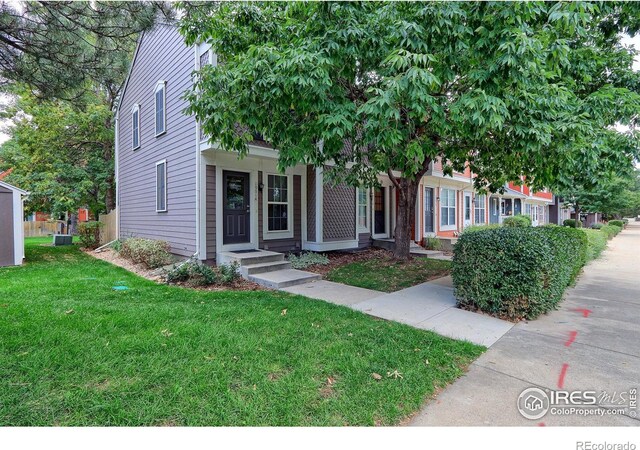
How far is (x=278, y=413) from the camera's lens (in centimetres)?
239

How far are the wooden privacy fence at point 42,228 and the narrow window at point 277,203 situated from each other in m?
21.8

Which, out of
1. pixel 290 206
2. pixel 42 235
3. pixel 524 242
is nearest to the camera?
pixel 524 242

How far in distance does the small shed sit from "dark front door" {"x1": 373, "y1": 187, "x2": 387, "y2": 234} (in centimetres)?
1038

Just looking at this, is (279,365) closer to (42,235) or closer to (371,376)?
(371,376)

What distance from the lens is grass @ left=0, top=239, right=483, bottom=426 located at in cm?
239

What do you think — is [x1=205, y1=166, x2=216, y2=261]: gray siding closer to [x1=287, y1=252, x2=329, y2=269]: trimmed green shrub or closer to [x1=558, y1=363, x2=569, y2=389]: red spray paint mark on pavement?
[x1=287, y1=252, x2=329, y2=269]: trimmed green shrub

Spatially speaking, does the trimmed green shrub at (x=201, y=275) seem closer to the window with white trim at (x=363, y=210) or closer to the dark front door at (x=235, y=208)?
the dark front door at (x=235, y=208)

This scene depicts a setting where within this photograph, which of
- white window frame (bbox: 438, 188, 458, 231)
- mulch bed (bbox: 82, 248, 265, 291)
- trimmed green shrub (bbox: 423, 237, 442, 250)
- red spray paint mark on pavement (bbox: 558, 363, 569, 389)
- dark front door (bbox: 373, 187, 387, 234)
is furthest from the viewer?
white window frame (bbox: 438, 188, 458, 231)

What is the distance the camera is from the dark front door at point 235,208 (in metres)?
8.19

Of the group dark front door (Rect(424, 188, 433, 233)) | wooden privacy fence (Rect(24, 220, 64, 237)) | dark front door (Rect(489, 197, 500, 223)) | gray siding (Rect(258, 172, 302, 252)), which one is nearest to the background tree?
wooden privacy fence (Rect(24, 220, 64, 237))

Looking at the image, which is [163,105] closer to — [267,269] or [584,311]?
[267,269]

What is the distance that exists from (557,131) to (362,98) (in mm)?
3022
